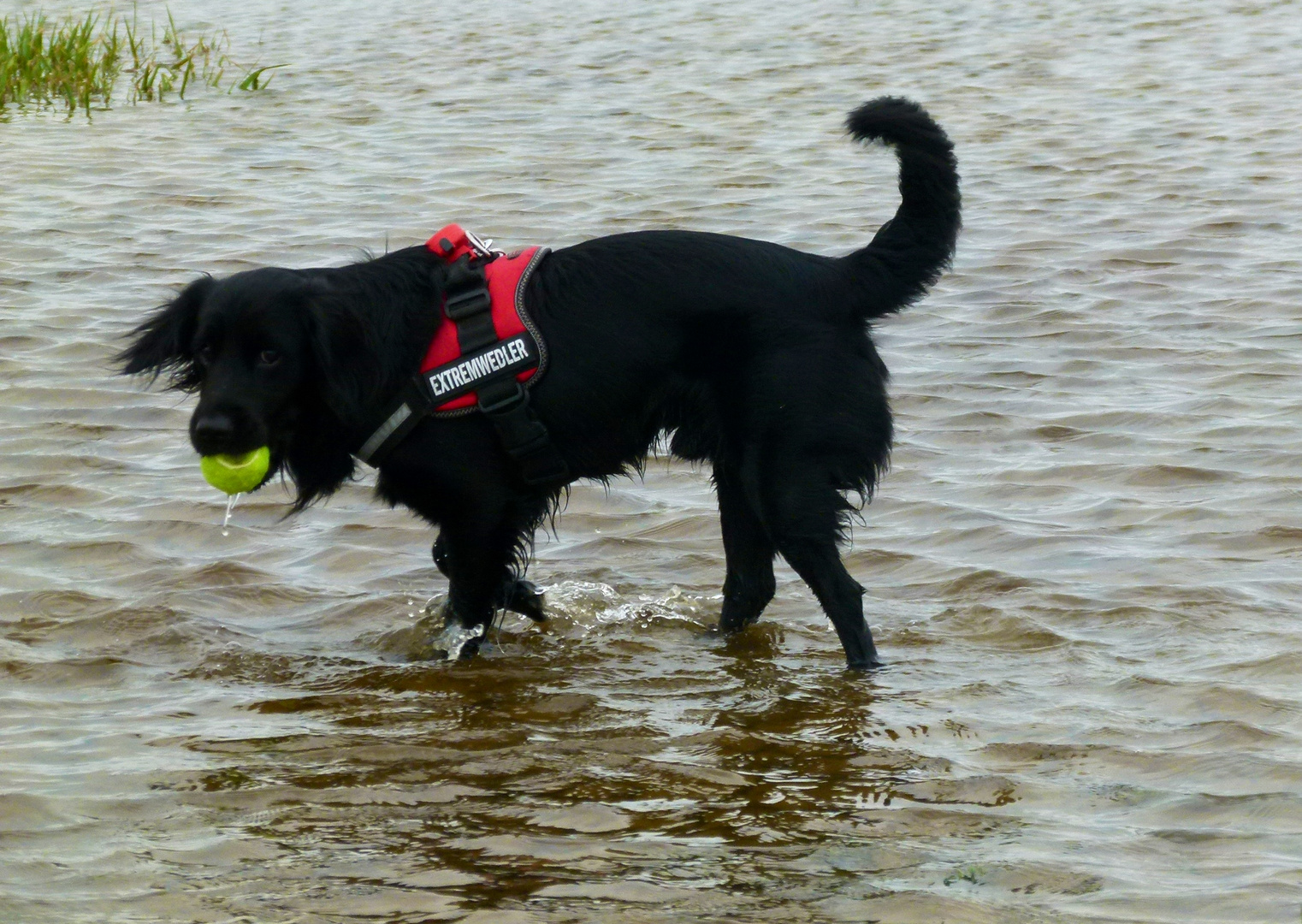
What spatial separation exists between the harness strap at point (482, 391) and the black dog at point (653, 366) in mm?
43

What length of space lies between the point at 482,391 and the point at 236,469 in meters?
0.70

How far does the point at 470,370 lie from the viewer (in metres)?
4.39

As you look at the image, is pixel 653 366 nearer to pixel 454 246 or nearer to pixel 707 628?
pixel 454 246

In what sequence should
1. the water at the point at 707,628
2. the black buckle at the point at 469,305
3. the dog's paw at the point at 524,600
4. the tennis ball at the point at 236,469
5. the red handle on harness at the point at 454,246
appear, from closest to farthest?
the water at the point at 707,628
the tennis ball at the point at 236,469
the black buckle at the point at 469,305
the red handle on harness at the point at 454,246
the dog's paw at the point at 524,600

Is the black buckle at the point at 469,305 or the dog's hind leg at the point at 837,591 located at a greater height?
the black buckle at the point at 469,305

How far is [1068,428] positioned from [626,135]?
6635mm

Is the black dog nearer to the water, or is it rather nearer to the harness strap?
the harness strap

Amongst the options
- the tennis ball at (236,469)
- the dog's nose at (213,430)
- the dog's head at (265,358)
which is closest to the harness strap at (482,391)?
the dog's head at (265,358)

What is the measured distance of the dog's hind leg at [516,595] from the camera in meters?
4.76

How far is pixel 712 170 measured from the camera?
1092 centimetres

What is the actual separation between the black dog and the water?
0.48m

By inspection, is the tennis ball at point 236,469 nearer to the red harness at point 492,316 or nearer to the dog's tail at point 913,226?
the red harness at point 492,316

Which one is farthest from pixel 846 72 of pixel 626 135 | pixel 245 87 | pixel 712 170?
pixel 245 87

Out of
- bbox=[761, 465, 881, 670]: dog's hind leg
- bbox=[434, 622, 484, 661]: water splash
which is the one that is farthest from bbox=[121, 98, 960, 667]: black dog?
bbox=[434, 622, 484, 661]: water splash
